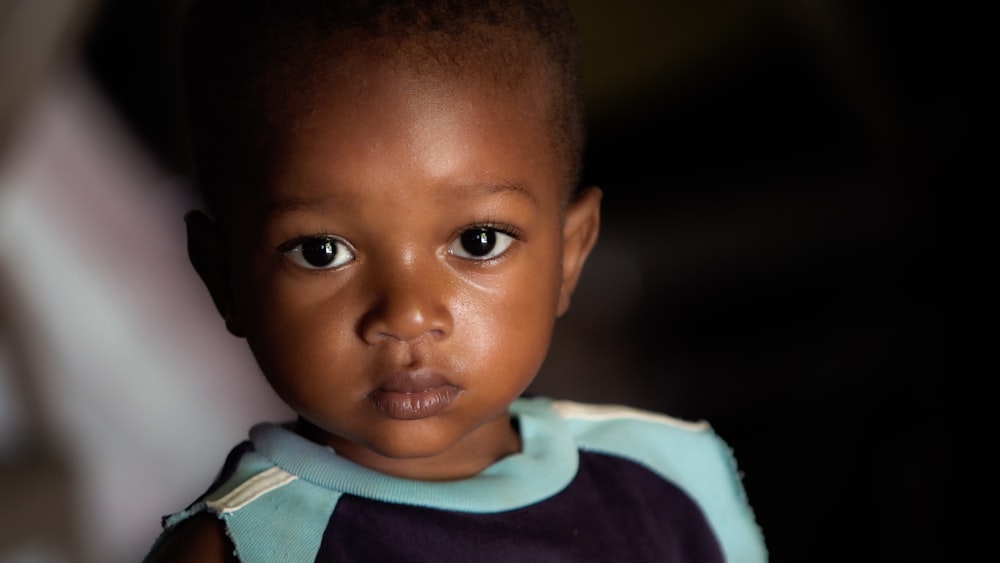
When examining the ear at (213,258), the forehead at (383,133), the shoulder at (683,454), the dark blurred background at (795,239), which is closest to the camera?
the forehead at (383,133)

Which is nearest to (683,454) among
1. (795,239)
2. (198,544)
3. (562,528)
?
(562,528)

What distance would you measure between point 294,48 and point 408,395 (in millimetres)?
233

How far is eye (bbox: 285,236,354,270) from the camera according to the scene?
69 centimetres

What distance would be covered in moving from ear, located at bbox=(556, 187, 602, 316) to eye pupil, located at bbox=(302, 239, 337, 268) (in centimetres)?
21

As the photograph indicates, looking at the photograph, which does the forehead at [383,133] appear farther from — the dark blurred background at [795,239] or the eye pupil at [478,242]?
the dark blurred background at [795,239]

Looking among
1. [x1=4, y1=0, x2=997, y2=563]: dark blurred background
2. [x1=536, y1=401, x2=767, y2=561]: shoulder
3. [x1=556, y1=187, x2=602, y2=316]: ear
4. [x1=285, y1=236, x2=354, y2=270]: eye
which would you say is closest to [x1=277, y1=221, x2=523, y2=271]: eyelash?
[x1=285, y1=236, x2=354, y2=270]: eye

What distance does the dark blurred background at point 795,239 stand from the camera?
165 centimetres

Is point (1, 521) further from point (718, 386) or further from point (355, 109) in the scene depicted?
point (718, 386)

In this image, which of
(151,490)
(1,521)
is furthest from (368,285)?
(151,490)

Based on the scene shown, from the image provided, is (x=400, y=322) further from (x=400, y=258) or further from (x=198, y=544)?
(x=198, y=544)

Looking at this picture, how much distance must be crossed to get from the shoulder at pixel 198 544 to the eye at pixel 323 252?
0.18 metres

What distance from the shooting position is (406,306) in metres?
0.67

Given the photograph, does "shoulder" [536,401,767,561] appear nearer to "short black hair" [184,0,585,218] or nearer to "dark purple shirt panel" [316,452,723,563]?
"dark purple shirt panel" [316,452,723,563]

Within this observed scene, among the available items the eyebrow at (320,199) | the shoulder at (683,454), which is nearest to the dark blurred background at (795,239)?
the shoulder at (683,454)
